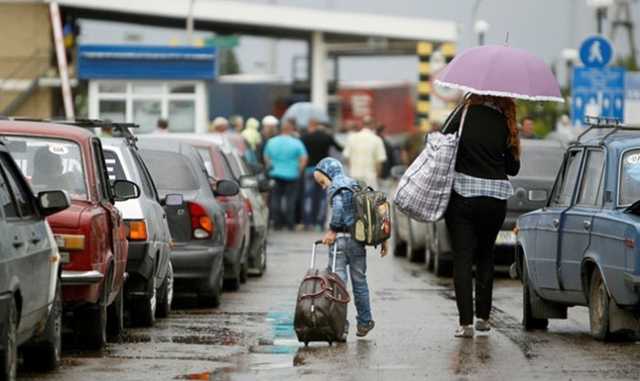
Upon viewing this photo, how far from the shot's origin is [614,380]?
1124 cm

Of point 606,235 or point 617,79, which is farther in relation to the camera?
point 617,79

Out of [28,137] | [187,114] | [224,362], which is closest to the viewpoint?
[224,362]

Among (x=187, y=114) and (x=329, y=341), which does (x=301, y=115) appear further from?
(x=329, y=341)

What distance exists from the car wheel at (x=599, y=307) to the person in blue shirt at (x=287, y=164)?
66.6 feet

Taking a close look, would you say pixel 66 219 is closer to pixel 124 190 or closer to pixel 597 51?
pixel 124 190

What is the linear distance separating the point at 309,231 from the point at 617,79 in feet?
24.4

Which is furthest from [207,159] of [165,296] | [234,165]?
[165,296]

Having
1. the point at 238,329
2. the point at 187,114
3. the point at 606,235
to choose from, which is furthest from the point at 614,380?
the point at 187,114

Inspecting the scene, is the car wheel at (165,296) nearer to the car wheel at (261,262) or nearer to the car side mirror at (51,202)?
the car side mirror at (51,202)

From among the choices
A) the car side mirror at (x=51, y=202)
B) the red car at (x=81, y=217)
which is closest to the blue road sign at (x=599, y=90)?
the red car at (x=81, y=217)

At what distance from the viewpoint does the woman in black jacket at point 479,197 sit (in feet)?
45.8

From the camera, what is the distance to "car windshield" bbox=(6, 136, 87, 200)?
1320 cm

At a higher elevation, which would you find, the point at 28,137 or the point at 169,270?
the point at 28,137

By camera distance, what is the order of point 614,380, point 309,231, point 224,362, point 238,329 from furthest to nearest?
point 309,231 → point 238,329 → point 224,362 → point 614,380
